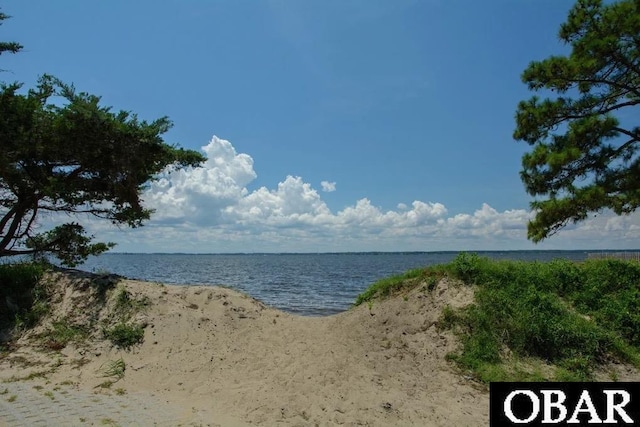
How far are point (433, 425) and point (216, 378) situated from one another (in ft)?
14.6

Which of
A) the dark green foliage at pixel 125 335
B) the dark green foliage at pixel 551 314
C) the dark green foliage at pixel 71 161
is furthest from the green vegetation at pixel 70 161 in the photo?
the dark green foliage at pixel 551 314

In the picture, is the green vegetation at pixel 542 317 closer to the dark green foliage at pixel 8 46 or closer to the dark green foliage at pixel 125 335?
the dark green foliage at pixel 125 335

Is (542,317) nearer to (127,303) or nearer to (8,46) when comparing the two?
(127,303)

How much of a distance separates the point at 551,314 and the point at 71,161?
46.6ft

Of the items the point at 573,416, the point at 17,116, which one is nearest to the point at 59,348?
the point at 17,116

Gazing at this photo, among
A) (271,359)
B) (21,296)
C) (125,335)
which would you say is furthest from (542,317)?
(21,296)

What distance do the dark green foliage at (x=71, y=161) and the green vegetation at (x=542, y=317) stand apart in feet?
27.6

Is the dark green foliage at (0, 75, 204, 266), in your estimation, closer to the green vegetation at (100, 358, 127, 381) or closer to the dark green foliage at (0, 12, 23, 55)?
the dark green foliage at (0, 12, 23, 55)

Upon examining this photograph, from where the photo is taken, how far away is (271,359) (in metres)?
9.38

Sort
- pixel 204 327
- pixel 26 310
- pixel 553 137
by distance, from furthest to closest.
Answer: pixel 553 137, pixel 26 310, pixel 204 327

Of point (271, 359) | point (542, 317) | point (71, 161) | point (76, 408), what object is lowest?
point (76, 408)

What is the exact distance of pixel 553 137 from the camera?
1337 centimetres

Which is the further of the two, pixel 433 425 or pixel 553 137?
pixel 553 137

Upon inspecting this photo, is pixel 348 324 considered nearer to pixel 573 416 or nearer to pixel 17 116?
pixel 573 416
